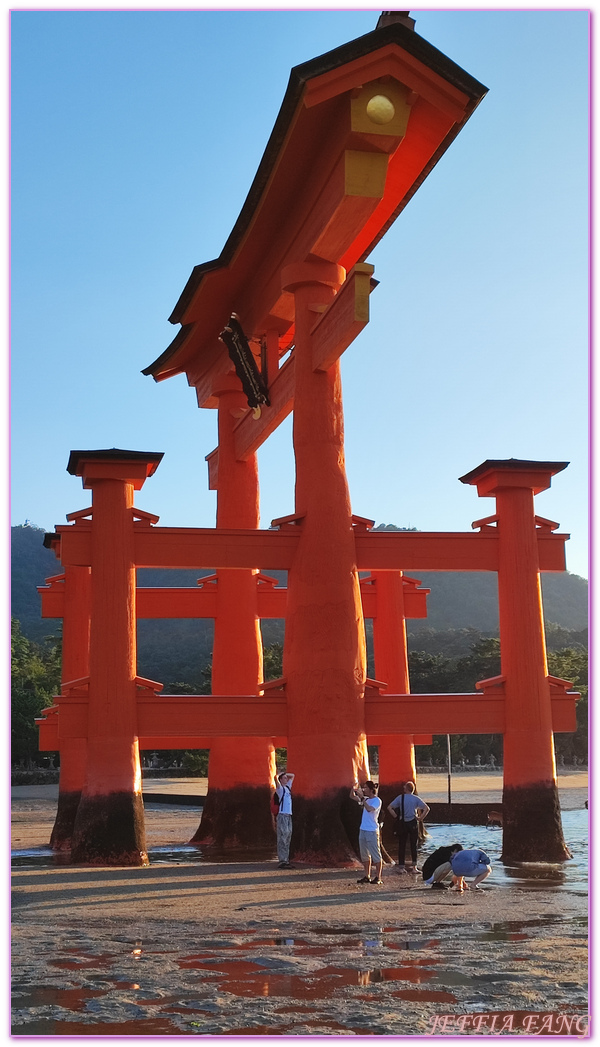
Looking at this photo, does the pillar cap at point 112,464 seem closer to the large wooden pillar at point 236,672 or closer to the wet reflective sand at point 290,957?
the large wooden pillar at point 236,672

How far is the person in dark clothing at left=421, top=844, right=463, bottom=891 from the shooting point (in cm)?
1448

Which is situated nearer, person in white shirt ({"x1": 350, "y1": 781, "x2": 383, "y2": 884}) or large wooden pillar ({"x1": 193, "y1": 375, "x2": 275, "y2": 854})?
person in white shirt ({"x1": 350, "y1": 781, "x2": 383, "y2": 884})

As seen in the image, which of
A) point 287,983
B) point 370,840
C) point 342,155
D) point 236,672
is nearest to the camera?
point 287,983

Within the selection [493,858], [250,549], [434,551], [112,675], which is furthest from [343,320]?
[493,858]

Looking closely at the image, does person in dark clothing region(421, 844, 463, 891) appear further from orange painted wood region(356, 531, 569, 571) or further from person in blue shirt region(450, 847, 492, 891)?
orange painted wood region(356, 531, 569, 571)

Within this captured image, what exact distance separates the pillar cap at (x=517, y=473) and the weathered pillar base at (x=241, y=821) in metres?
8.38

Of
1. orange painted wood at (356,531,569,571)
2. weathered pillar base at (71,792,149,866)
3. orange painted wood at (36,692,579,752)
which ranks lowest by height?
weathered pillar base at (71,792,149,866)

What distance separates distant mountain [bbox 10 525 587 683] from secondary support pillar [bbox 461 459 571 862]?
8417cm

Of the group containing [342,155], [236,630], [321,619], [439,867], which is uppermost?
[342,155]

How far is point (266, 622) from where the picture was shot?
14000 cm

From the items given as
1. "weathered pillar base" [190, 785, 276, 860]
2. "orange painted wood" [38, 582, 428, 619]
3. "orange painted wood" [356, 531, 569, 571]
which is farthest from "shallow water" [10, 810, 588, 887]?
"orange painted wood" [356, 531, 569, 571]

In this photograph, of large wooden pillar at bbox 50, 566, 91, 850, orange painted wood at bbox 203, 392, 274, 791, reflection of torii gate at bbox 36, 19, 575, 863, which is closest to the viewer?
reflection of torii gate at bbox 36, 19, 575, 863

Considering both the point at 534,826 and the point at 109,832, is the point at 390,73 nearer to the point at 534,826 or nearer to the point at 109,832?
the point at 534,826

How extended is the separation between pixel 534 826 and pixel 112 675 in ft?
25.2
